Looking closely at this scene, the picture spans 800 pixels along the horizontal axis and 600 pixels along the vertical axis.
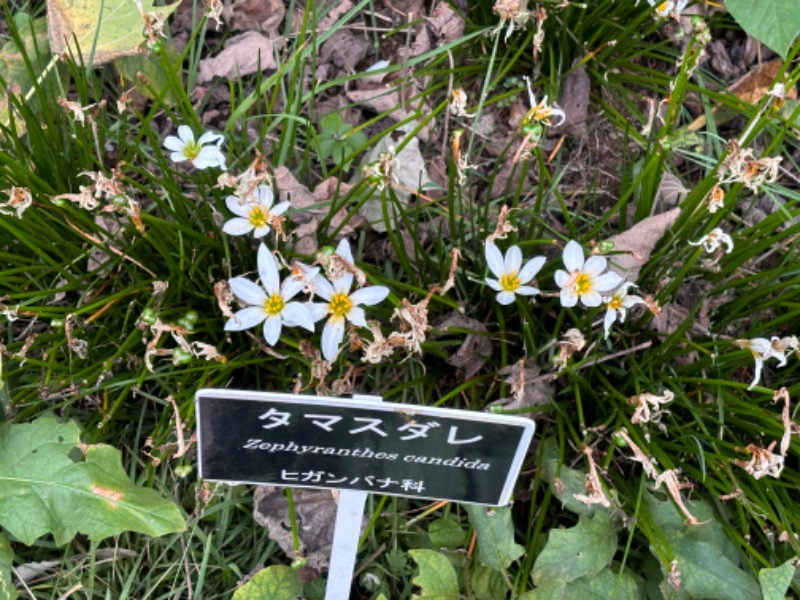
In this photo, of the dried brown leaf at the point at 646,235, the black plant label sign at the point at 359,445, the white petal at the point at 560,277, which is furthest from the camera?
the dried brown leaf at the point at 646,235

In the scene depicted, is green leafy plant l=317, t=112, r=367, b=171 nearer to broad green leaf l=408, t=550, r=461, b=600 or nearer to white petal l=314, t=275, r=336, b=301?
white petal l=314, t=275, r=336, b=301

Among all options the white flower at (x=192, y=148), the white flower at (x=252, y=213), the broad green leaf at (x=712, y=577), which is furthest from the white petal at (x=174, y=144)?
the broad green leaf at (x=712, y=577)

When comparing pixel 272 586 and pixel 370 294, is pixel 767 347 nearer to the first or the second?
pixel 370 294

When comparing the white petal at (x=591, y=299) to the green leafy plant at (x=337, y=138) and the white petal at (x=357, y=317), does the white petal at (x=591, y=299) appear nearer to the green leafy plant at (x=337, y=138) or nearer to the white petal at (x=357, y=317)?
the white petal at (x=357, y=317)

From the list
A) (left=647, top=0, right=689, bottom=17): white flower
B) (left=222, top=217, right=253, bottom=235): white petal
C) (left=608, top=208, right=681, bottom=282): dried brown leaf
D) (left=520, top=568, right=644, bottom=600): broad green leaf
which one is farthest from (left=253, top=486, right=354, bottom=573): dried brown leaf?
(left=647, top=0, right=689, bottom=17): white flower

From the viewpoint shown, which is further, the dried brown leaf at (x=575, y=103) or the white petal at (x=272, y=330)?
the dried brown leaf at (x=575, y=103)
